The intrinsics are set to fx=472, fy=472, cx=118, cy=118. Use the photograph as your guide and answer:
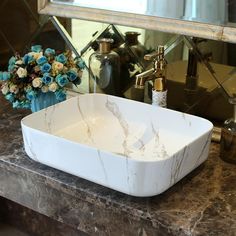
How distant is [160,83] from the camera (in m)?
1.42

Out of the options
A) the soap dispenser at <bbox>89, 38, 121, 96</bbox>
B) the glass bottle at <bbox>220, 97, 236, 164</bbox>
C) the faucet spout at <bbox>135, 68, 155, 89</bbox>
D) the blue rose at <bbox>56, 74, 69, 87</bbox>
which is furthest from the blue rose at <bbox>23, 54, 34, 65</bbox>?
the glass bottle at <bbox>220, 97, 236, 164</bbox>

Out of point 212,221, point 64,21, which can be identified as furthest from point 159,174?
point 64,21

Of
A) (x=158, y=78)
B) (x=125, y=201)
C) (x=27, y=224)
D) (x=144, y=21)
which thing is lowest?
(x=27, y=224)

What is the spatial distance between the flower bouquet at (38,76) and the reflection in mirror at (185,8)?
24 cm

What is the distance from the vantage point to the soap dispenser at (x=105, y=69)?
156 cm

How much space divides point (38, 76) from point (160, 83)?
373 millimetres

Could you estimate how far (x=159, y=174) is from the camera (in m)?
1.09

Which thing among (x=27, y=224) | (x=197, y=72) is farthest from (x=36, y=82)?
(x=27, y=224)

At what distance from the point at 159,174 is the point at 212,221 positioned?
16 cm

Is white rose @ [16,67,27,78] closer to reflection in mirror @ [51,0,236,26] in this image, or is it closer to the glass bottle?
reflection in mirror @ [51,0,236,26]

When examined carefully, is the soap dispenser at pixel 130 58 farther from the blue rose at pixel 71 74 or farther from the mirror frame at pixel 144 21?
the blue rose at pixel 71 74

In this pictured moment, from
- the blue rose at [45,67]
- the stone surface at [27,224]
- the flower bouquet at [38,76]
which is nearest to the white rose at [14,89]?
the flower bouquet at [38,76]

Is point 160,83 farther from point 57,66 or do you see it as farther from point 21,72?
point 21,72

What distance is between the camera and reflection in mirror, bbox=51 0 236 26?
1342 mm
